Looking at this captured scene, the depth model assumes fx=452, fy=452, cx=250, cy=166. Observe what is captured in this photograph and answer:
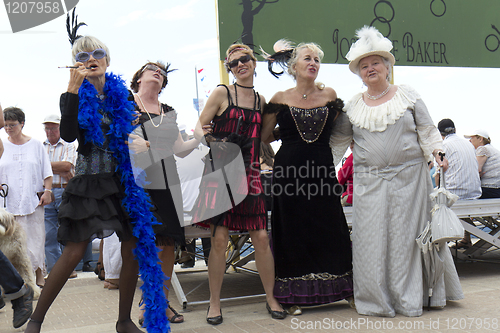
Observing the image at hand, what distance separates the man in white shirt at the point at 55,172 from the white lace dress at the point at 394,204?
3698mm

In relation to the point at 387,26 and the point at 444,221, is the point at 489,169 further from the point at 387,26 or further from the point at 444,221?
the point at 444,221

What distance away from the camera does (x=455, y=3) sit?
6.07 m

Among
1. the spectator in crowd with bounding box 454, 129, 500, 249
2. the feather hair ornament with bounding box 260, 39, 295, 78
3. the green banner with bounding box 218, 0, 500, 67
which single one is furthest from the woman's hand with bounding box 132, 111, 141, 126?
the spectator in crowd with bounding box 454, 129, 500, 249

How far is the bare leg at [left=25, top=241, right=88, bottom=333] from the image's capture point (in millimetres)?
2453

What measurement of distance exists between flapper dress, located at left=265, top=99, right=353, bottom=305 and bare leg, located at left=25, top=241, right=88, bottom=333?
4.94 ft

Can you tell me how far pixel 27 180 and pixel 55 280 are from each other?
2746 millimetres

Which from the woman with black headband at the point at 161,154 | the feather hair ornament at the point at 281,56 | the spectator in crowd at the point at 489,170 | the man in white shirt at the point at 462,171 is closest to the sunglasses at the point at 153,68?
the woman with black headband at the point at 161,154

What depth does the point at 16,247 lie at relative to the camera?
3.92 m

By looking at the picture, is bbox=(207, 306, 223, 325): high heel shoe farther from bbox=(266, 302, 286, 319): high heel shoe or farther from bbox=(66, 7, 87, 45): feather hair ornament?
bbox=(66, 7, 87, 45): feather hair ornament

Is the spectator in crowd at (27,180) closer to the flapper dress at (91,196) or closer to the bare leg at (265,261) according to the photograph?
the flapper dress at (91,196)

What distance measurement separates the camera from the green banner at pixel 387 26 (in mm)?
4941

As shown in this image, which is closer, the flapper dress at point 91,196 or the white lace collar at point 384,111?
the flapper dress at point 91,196
